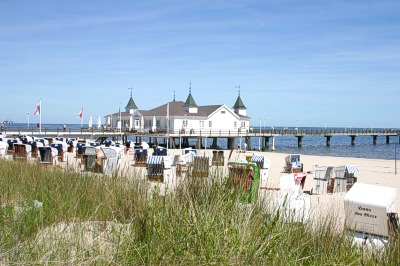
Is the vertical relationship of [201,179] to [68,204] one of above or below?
above

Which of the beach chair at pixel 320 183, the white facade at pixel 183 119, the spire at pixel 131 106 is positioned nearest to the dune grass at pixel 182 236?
the beach chair at pixel 320 183

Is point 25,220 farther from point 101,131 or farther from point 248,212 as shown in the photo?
point 101,131

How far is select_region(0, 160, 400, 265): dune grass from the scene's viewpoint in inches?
163

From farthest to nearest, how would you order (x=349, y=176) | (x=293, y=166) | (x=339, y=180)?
(x=293, y=166)
(x=349, y=176)
(x=339, y=180)

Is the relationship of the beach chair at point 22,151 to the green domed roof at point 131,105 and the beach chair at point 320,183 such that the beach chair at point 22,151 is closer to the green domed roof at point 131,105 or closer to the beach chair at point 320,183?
the beach chair at point 320,183

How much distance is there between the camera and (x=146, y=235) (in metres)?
4.63

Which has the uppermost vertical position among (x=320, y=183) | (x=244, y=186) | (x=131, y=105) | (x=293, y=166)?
(x=131, y=105)

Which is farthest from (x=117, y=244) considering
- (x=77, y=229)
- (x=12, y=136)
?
(x=12, y=136)

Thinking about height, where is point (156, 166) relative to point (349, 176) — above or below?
above

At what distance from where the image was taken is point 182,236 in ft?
14.5

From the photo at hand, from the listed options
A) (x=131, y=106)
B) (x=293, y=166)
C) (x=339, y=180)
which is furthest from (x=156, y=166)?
(x=131, y=106)

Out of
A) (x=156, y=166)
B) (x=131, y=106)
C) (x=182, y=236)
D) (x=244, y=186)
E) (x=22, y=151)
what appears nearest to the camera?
(x=182, y=236)

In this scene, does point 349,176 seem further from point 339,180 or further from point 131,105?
point 131,105

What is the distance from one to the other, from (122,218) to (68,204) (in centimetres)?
111
